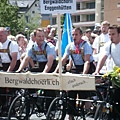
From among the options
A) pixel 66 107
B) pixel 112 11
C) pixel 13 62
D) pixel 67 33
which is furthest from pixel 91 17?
pixel 66 107

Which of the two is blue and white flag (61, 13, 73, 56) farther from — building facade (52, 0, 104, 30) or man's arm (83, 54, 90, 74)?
building facade (52, 0, 104, 30)

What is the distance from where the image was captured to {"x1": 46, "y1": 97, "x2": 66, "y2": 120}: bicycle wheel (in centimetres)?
727

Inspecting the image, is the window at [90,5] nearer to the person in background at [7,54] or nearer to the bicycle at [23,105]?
A: the person in background at [7,54]

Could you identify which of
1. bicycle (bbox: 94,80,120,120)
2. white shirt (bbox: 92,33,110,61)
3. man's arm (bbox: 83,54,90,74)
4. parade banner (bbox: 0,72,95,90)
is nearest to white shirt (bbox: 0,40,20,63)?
parade banner (bbox: 0,72,95,90)

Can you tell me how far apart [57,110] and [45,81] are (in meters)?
0.56

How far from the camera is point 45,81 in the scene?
24.3ft

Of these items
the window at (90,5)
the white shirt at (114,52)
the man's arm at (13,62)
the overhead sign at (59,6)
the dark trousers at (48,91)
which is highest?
the window at (90,5)

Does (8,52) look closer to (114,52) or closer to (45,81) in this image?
(45,81)

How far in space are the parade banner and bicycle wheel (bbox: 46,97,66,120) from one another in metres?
0.25

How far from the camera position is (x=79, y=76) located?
7133 mm

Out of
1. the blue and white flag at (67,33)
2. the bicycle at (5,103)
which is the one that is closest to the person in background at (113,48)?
the bicycle at (5,103)

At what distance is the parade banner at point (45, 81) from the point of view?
7.12m

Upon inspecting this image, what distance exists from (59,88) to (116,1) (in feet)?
229

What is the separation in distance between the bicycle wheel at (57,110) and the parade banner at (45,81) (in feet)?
0.81
